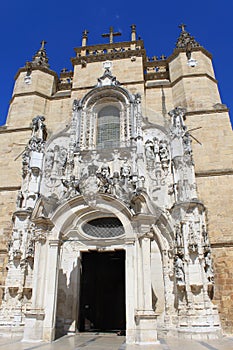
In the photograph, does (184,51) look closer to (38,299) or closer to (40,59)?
(40,59)

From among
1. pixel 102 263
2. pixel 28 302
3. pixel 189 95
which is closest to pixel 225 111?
pixel 189 95

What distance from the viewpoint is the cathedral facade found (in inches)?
331

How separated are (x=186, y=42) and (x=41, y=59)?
7729mm

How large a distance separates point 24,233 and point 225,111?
29.8ft

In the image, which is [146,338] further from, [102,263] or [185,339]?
[102,263]

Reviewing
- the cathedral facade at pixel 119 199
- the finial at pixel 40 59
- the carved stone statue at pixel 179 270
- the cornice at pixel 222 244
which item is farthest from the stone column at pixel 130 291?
the finial at pixel 40 59

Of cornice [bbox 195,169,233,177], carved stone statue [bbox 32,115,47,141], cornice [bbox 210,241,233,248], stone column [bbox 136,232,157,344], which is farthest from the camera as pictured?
carved stone statue [bbox 32,115,47,141]

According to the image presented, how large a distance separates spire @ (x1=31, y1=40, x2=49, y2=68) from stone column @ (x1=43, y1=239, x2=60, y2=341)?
10.7m

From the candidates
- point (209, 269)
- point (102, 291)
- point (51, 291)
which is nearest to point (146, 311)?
point (209, 269)

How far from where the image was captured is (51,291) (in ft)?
26.9

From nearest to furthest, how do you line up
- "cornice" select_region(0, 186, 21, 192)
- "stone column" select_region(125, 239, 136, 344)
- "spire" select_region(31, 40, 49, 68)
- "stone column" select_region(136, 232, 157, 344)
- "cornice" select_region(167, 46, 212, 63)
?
"stone column" select_region(136, 232, 157, 344), "stone column" select_region(125, 239, 136, 344), "cornice" select_region(0, 186, 21, 192), "cornice" select_region(167, 46, 212, 63), "spire" select_region(31, 40, 49, 68)

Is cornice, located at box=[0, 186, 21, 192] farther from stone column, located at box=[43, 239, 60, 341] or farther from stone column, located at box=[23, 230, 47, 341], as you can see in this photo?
stone column, located at box=[43, 239, 60, 341]

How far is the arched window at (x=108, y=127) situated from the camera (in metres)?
12.8

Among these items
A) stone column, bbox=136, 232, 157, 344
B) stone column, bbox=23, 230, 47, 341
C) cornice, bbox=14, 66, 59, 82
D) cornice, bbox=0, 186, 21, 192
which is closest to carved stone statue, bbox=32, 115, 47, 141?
cornice, bbox=0, 186, 21, 192
